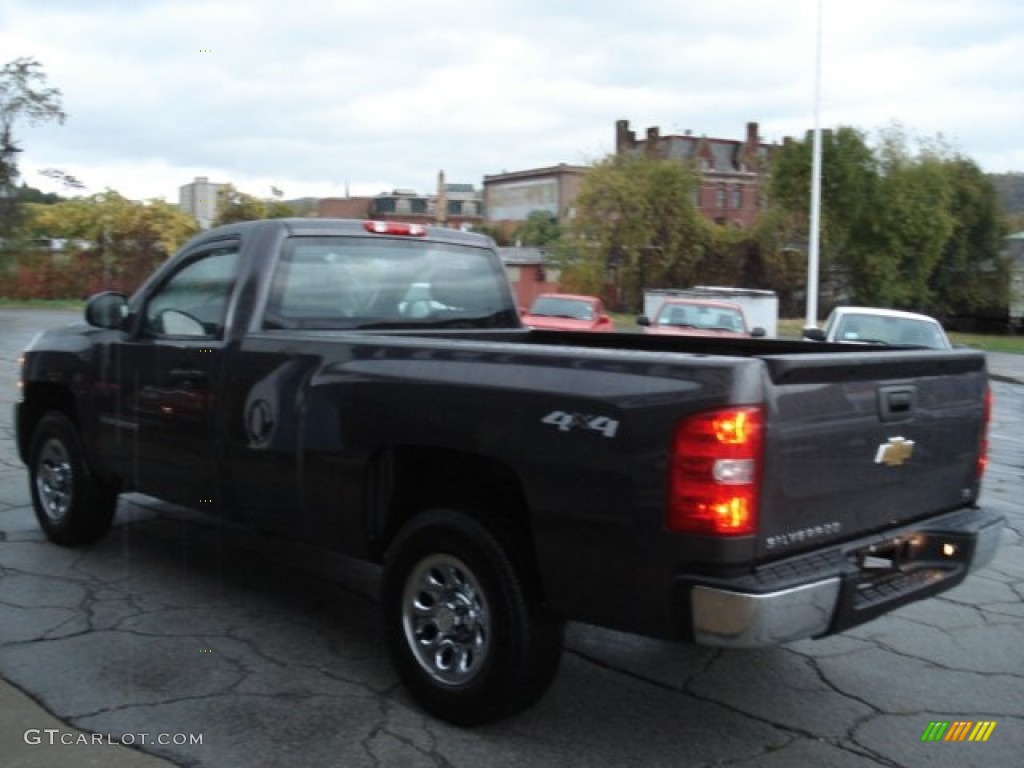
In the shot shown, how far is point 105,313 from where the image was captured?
5.96 metres

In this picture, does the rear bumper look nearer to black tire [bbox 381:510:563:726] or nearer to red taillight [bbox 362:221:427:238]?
black tire [bbox 381:510:563:726]

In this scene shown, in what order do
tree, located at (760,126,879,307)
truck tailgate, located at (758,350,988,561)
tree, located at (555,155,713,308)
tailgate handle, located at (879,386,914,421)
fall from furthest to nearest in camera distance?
tree, located at (555,155,713,308), tree, located at (760,126,879,307), tailgate handle, located at (879,386,914,421), truck tailgate, located at (758,350,988,561)

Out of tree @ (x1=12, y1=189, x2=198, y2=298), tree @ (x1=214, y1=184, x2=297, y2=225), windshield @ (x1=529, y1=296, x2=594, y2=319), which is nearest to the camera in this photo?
windshield @ (x1=529, y1=296, x2=594, y2=319)

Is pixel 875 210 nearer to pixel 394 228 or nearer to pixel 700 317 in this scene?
pixel 700 317

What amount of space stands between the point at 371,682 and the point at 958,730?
236 centimetres

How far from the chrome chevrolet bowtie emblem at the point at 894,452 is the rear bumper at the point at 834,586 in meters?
0.27

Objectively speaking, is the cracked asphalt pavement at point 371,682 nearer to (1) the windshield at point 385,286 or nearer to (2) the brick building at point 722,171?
(1) the windshield at point 385,286

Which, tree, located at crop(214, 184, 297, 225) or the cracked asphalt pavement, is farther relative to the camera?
tree, located at crop(214, 184, 297, 225)

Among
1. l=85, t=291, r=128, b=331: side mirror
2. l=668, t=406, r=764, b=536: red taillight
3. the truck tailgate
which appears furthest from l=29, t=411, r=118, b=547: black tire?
the truck tailgate

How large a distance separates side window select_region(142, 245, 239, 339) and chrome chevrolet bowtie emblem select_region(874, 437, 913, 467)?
3077mm

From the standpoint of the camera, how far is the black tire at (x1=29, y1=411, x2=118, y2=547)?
625cm

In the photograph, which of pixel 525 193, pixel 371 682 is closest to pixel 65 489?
pixel 371 682

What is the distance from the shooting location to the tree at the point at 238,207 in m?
52.3

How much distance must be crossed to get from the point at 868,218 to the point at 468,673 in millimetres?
43216
